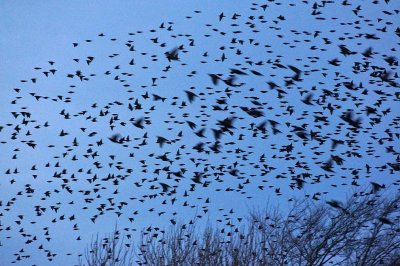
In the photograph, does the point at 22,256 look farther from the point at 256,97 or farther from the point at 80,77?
the point at 256,97

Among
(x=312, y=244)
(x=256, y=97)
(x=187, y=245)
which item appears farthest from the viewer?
(x=312, y=244)

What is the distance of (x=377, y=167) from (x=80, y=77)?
13.9 metres

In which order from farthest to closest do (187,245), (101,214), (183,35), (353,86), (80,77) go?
(187,245), (101,214), (80,77), (183,35), (353,86)

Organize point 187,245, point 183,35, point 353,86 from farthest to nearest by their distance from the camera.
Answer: point 187,245, point 183,35, point 353,86

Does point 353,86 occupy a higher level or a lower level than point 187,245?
higher

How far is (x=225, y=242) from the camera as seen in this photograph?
1214 inches

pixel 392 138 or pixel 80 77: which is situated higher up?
pixel 80 77

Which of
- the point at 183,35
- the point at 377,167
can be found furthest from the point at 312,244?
the point at 183,35

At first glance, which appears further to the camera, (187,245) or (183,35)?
(187,245)

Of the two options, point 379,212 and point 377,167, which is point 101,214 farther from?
point 379,212

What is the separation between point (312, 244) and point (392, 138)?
13768mm

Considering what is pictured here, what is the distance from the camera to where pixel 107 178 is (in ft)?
90.7

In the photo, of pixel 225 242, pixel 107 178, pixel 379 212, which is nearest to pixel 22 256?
pixel 107 178

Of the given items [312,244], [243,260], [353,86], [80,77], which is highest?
[80,77]
